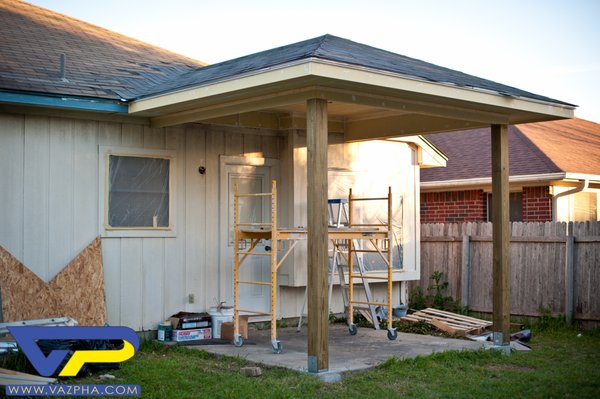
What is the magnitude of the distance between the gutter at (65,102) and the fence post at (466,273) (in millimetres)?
7311

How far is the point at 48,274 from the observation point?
968cm

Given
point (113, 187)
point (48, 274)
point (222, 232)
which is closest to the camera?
point (48, 274)

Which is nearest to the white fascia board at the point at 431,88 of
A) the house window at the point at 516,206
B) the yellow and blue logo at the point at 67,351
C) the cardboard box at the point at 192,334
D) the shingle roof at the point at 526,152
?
the yellow and blue logo at the point at 67,351

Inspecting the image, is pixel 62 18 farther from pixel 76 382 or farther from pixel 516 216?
pixel 516 216

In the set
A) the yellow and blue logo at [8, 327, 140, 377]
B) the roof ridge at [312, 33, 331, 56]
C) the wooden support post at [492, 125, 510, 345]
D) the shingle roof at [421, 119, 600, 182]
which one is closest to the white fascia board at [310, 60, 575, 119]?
the roof ridge at [312, 33, 331, 56]

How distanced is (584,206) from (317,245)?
1161 centimetres

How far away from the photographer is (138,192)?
34.6 feet

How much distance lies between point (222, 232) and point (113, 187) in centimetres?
180

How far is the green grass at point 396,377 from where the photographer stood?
24.5 ft

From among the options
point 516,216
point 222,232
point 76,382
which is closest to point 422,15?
point 516,216

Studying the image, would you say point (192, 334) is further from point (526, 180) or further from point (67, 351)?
point (526, 180)

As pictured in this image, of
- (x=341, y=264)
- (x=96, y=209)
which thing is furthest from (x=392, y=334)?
(x=96, y=209)

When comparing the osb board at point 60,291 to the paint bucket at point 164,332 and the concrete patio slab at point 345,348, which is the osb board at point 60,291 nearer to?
the paint bucket at point 164,332

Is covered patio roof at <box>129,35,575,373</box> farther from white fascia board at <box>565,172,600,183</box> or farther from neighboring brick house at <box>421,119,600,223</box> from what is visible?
neighboring brick house at <box>421,119,600,223</box>
